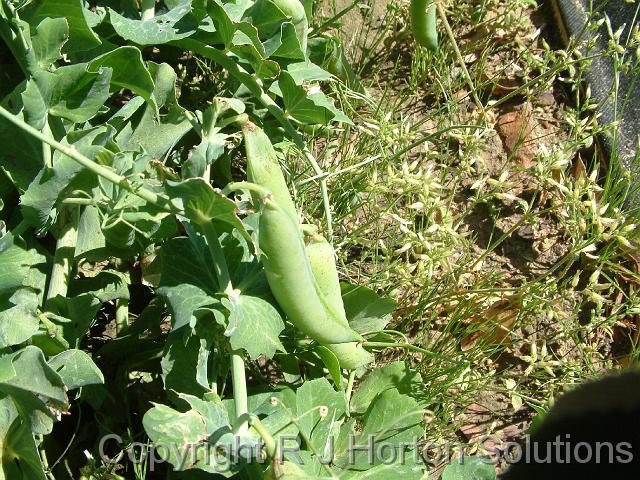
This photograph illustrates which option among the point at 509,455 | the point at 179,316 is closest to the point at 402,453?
the point at 509,455

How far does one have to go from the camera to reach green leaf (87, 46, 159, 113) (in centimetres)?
143

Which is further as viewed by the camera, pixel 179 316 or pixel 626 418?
pixel 179 316

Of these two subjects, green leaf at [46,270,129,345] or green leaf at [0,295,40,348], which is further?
green leaf at [46,270,129,345]

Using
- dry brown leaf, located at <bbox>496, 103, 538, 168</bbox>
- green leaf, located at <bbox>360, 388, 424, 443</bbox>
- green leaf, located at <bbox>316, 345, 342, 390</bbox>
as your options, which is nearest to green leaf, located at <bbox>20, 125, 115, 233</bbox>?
green leaf, located at <bbox>316, 345, 342, 390</bbox>

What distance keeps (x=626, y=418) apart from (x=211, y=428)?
0.81 meters

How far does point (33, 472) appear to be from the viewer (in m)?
1.32

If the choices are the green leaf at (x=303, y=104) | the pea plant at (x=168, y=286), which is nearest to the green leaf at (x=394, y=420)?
the pea plant at (x=168, y=286)

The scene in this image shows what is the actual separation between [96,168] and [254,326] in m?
0.38

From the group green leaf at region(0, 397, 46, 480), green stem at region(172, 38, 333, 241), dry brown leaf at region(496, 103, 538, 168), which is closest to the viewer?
green leaf at region(0, 397, 46, 480)

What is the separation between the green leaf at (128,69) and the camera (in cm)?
143

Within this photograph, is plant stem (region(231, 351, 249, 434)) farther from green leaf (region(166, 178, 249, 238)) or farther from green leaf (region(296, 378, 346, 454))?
green leaf (region(166, 178, 249, 238))

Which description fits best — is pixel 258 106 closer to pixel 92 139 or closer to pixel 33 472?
pixel 92 139

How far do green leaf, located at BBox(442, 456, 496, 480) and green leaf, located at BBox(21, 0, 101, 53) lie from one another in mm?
1078

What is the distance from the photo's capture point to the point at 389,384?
159cm
